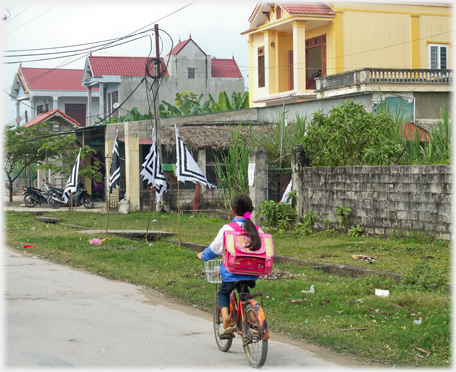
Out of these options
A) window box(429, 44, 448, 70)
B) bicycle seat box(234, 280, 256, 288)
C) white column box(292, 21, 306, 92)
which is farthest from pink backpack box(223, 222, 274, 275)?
window box(429, 44, 448, 70)

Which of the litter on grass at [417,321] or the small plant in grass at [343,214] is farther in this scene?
the small plant in grass at [343,214]

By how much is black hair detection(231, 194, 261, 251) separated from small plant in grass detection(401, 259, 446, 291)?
4.07m

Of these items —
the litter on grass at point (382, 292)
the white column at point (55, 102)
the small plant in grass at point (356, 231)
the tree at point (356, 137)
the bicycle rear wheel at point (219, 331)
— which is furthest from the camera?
the white column at point (55, 102)

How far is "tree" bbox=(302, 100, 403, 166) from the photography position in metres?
16.1

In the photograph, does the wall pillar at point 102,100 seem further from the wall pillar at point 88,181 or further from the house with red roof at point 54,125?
the wall pillar at point 88,181

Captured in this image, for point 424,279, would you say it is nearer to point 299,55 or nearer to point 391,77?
point 391,77

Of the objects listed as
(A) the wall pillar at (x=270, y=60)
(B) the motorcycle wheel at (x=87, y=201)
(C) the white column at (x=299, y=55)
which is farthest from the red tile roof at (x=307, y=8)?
(B) the motorcycle wheel at (x=87, y=201)

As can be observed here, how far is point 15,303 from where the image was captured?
29.6 ft

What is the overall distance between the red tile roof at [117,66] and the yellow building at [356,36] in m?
16.0

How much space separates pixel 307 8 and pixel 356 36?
119 inches

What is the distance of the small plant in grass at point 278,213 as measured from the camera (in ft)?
59.3

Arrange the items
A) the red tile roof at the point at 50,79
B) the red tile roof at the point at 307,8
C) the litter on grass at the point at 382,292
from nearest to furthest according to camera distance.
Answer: the litter on grass at the point at 382,292 < the red tile roof at the point at 307,8 < the red tile roof at the point at 50,79

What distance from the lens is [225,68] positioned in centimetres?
5284

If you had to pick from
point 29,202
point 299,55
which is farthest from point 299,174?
point 29,202
